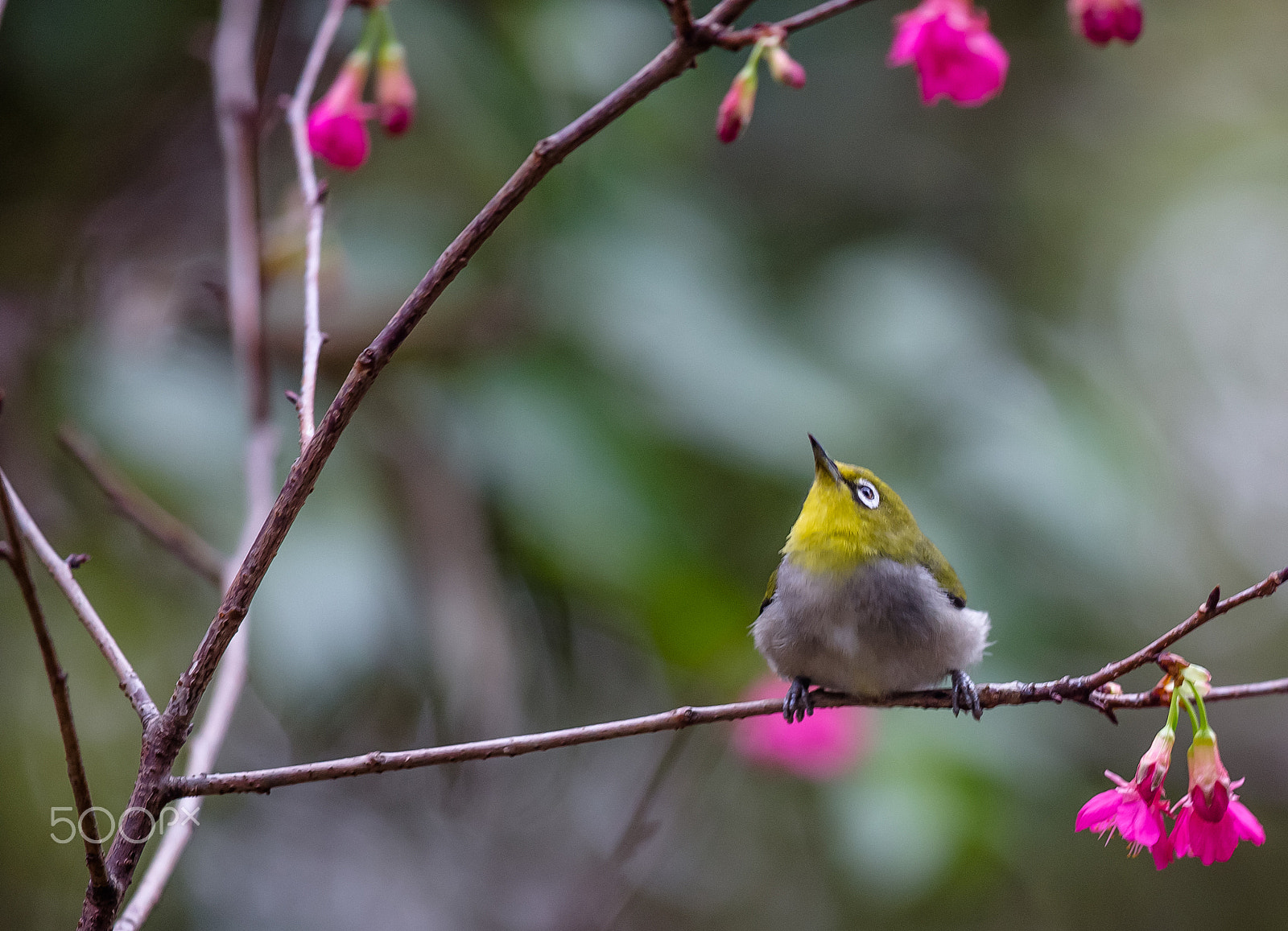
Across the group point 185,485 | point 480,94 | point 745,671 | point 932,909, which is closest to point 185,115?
point 480,94

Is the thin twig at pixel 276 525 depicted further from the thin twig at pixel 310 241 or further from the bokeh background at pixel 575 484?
the bokeh background at pixel 575 484

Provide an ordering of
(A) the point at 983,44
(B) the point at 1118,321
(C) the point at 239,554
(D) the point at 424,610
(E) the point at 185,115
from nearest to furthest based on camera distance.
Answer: (A) the point at 983,44 < (C) the point at 239,554 < (D) the point at 424,610 < (E) the point at 185,115 < (B) the point at 1118,321

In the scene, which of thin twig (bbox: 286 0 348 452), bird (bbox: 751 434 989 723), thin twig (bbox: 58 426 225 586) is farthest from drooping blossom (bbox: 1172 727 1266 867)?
thin twig (bbox: 58 426 225 586)

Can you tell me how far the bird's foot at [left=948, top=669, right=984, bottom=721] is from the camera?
180 cm

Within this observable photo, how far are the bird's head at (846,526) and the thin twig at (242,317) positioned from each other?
3.73 ft

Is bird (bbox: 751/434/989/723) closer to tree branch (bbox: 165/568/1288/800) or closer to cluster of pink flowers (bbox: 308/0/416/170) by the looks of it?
tree branch (bbox: 165/568/1288/800)

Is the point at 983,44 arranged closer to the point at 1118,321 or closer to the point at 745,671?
the point at 745,671

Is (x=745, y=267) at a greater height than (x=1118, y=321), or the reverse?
(x=1118, y=321)

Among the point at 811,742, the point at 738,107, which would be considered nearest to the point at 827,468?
the point at 811,742

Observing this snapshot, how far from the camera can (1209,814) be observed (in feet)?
4.70

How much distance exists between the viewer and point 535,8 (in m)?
4.30

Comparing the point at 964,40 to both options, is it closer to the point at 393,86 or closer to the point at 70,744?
the point at 393,86

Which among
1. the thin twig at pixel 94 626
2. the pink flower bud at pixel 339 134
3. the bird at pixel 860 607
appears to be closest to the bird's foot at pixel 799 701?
the bird at pixel 860 607

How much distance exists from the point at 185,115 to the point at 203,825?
286 cm
